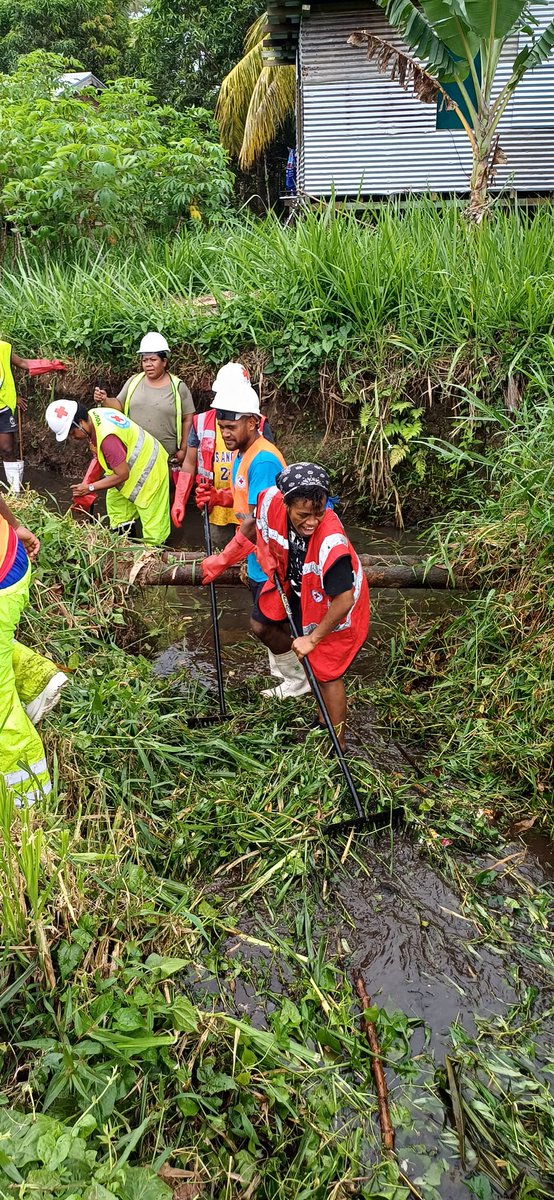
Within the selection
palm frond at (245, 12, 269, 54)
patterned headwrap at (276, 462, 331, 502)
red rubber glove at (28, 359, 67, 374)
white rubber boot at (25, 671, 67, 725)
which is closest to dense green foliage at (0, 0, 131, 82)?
palm frond at (245, 12, 269, 54)

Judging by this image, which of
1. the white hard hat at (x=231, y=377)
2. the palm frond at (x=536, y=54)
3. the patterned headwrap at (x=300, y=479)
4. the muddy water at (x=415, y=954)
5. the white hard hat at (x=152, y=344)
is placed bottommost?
the muddy water at (x=415, y=954)

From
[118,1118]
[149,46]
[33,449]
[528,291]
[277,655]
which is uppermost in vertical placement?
[149,46]

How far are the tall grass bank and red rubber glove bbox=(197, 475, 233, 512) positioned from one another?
5.52ft

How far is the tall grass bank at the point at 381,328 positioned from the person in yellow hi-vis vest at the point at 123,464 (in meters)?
1.83

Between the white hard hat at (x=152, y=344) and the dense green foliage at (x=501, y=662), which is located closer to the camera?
the dense green foliage at (x=501, y=662)

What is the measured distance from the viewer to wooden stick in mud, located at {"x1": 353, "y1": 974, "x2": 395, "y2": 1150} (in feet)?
7.63

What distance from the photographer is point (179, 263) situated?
26.6 ft

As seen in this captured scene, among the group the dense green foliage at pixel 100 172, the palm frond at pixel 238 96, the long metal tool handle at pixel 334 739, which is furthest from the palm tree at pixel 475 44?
the palm frond at pixel 238 96

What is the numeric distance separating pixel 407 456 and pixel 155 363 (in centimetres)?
212

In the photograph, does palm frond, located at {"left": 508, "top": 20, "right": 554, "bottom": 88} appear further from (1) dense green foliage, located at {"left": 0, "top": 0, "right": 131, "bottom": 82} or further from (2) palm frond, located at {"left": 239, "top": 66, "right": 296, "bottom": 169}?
(1) dense green foliage, located at {"left": 0, "top": 0, "right": 131, "bottom": 82}

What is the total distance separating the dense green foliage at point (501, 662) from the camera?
372cm

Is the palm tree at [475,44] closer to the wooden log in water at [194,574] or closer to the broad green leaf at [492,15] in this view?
the broad green leaf at [492,15]

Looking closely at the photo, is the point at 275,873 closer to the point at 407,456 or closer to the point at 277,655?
the point at 277,655

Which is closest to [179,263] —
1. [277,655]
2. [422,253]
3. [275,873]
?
[422,253]
